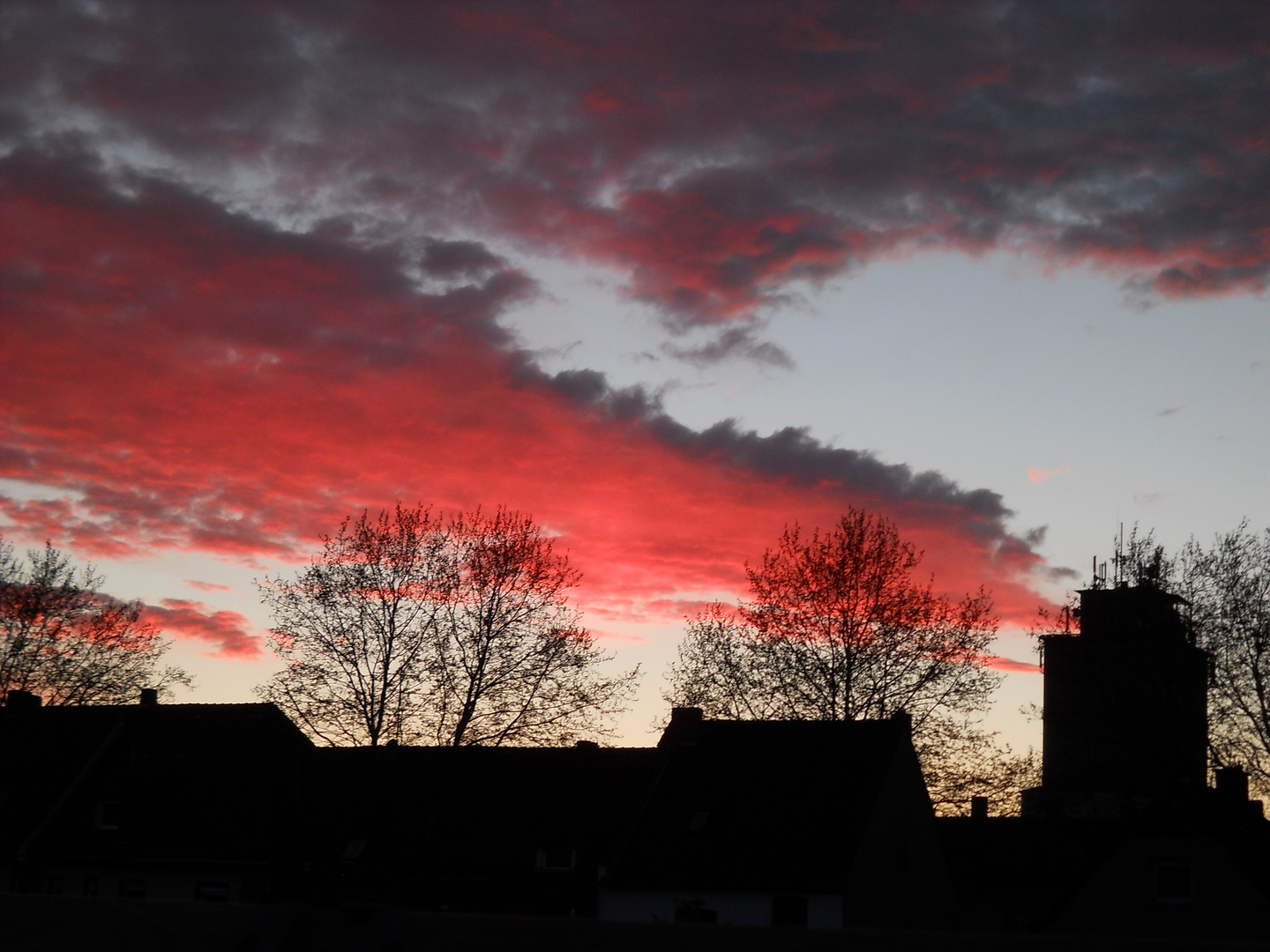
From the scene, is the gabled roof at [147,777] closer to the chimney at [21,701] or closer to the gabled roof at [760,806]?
the chimney at [21,701]

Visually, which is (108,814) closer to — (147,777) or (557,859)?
(147,777)

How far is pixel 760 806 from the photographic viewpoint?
3878cm

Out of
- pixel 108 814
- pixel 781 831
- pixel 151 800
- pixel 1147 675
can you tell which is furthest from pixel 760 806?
pixel 108 814

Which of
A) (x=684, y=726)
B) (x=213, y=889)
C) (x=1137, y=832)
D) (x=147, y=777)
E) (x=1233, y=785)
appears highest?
(x=684, y=726)

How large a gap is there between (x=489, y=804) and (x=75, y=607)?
26301 mm

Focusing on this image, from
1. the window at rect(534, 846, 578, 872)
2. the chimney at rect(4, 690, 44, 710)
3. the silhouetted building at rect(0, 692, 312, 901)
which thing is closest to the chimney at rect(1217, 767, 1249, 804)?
the window at rect(534, 846, 578, 872)

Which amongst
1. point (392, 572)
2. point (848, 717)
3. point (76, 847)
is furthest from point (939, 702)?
point (76, 847)

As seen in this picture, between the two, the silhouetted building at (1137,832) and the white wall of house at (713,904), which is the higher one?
the silhouetted building at (1137,832)

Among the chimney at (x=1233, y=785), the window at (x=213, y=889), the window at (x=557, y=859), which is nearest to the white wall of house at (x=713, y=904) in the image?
the window at (x=557, y=859)

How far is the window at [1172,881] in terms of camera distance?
35.0 metres

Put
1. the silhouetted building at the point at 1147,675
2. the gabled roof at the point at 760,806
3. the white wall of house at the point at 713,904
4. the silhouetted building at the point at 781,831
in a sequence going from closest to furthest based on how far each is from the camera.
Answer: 1. the white wall of house at the point at 713,904
2. the silhouetted building at the point at 781,831
3. the gabled roof at the point at 760,806
4. the silhouetted building at the point at 1147,675

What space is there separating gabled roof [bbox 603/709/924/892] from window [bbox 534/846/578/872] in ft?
7.23

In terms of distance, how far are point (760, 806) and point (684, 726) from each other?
5316mm

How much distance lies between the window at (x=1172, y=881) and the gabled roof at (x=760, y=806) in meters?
8.06
